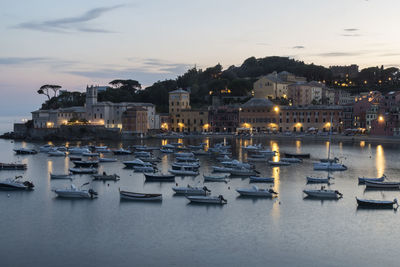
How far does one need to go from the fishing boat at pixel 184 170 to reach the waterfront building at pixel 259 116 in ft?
181

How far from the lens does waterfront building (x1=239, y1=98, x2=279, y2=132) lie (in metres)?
101

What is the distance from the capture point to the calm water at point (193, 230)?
22.2m

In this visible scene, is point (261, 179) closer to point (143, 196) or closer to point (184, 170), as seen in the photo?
point (184, 170)

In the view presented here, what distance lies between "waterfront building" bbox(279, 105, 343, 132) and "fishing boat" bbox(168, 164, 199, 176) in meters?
57.0

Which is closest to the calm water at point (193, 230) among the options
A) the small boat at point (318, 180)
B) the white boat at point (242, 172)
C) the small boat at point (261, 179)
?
the small boat at point (261, 179)

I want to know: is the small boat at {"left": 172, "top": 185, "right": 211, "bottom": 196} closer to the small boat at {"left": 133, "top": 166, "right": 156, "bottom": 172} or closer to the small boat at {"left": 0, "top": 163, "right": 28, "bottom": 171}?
the small boat at {"left": 133, "top": 166, "right": 156, "bottom": 172}

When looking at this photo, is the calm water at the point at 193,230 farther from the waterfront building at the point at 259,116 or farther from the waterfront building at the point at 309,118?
the waterfront building at the point at 259,116

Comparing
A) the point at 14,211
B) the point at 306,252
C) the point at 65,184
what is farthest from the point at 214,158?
the point at 306,252

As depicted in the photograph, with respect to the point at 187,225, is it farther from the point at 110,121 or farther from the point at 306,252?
the point at 110,121

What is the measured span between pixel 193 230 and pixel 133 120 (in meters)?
70.1

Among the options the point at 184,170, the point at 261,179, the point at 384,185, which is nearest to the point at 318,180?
the point at 261,179

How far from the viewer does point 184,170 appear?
44.9 meters

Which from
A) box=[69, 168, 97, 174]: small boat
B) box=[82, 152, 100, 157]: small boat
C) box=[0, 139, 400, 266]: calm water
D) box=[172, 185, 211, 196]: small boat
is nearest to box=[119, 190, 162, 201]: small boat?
box=[0, 139, 400, 266]: calm water

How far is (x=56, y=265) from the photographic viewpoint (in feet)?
69.4
